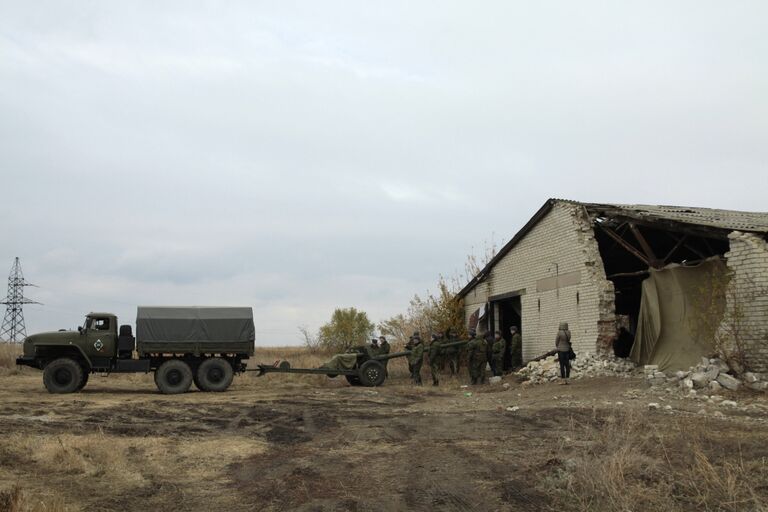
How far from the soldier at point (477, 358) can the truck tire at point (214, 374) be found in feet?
24.1

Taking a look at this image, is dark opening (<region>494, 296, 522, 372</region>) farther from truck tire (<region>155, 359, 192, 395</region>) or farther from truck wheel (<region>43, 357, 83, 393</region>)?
truck wheel (<region>43, 357, 83, 393</region>)

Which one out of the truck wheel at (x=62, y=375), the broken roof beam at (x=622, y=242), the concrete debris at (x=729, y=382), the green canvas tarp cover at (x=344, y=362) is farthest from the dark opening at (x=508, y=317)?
the truck wheel at (x=62, y=375)

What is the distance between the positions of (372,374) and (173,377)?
5.94m

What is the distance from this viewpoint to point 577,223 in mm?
18625

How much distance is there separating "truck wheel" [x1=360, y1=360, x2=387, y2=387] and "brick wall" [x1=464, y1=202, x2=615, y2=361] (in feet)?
16.2

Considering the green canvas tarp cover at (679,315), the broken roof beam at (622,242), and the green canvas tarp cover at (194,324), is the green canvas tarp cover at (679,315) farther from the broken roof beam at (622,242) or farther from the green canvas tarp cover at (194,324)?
the green canvas tarp cover at (194,324)

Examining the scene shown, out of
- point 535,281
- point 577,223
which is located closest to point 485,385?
point 535,281

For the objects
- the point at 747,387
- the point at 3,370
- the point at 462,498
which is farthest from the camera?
the point at 3,370

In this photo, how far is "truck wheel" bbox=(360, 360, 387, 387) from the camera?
2039cm

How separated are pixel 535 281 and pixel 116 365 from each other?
1294 cm

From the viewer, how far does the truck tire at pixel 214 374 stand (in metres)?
18.9

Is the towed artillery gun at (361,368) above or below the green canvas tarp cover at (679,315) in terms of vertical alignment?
below

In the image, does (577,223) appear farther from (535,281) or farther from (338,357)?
(338,357)

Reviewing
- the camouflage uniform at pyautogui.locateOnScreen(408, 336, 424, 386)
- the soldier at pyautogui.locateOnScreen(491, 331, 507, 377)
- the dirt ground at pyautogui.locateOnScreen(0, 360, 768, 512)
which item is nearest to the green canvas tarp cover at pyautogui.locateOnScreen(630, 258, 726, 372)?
the dirt ground at pyautogui.locateOnScreen(0, 360, 768, 512)
